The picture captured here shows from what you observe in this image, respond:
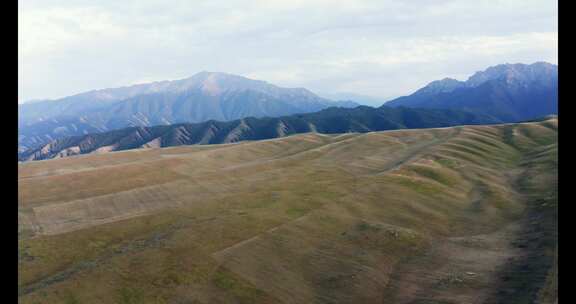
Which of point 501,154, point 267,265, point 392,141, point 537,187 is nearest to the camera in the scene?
point 267,265

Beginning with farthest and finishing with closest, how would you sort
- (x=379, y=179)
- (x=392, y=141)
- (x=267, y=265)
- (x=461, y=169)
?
(x=392, y=141), (x=461, y=169), (x=379, y=179), (x=267, y=265)

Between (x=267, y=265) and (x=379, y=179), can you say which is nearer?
(x=267, y=265)

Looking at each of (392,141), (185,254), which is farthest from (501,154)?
(185,254)
